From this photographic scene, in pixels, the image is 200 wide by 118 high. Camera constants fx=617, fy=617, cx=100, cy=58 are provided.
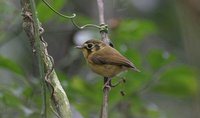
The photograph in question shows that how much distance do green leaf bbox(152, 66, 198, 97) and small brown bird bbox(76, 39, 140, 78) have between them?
59cm

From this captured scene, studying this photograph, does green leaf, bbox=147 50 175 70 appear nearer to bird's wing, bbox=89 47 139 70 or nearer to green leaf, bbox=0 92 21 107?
bird's wing, bbox=89 47 139 70

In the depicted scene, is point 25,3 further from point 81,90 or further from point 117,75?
point 81,90

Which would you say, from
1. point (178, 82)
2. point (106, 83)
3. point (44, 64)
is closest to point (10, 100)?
point (106, 83)

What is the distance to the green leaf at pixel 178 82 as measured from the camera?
418 centimetres

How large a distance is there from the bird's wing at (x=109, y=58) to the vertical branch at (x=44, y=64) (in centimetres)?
110

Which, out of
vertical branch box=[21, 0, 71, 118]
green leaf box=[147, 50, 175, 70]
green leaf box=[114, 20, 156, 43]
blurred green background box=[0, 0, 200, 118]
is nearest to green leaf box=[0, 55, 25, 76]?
blurred green background box=[0, 0, 200, 118]

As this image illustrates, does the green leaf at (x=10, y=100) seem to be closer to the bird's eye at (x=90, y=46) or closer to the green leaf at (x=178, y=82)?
the bird's eye at (x=90, y=46)

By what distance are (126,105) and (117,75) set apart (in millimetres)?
625

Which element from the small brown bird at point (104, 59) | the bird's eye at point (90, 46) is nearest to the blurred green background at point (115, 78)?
the small brown bird at point (104, 59)

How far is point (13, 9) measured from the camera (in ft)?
12.5

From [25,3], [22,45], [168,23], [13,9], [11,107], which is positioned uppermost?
[168,23]

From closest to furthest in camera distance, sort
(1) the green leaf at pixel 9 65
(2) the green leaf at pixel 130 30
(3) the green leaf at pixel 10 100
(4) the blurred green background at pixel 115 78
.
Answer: (3) the green leaf at pixel 10 100
(4) the blurred green background at pixel 115 78
(1) the green leaf at pixel 9 65
(2) the green leaf at pixel 130 30

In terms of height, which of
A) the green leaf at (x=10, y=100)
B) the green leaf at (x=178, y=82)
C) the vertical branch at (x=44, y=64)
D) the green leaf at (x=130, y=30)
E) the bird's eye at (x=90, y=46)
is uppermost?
the green leaf at (x=130, y=30)

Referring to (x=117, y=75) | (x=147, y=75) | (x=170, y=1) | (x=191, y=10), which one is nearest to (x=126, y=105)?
(x=147, y=75)
